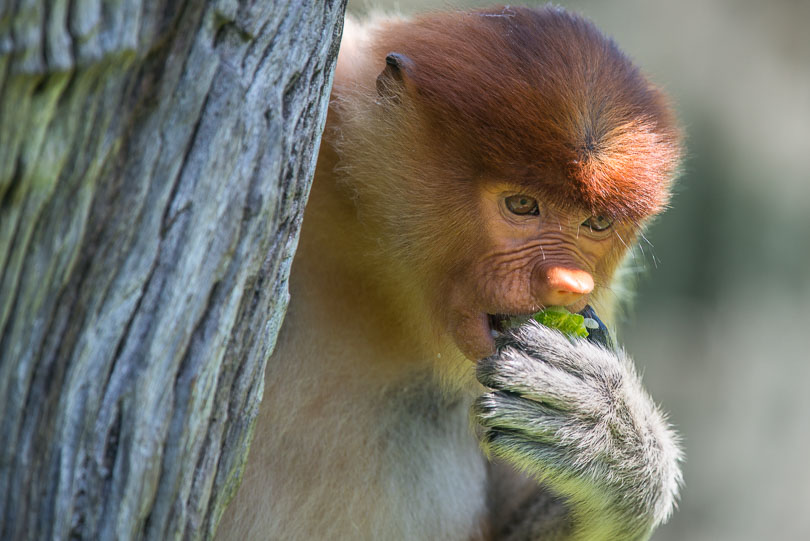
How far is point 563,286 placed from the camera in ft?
8.13

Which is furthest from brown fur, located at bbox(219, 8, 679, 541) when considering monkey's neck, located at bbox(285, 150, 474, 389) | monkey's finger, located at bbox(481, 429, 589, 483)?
monkey's finger, located at bbox(481, 429, 589, 483)

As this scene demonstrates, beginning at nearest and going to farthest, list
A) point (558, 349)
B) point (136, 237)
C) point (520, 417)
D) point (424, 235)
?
1. point (136, 237)
2. point (520, 417)
3. point (558, 349)
4. point (424, 235)

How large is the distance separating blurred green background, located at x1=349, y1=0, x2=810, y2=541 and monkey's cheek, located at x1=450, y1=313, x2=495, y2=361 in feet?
17.5

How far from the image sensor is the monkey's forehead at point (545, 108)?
100 inches

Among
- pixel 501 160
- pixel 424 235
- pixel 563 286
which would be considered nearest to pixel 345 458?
pixel 424 235

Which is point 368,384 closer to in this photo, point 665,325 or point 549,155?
point 549,155

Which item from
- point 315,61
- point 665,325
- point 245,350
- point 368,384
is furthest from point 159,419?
point 665,325

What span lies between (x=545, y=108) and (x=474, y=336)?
0.74m

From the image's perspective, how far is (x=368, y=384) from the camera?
9.69ft

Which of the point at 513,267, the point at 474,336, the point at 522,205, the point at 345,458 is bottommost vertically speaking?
the point at 345,458

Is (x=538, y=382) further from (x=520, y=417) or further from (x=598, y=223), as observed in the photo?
(x=598, y=223)

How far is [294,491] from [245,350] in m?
1.10

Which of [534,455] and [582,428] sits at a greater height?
[582,428]

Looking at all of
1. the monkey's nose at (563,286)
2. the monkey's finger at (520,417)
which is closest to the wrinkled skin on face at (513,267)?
the monkey's nose at (563,286)
